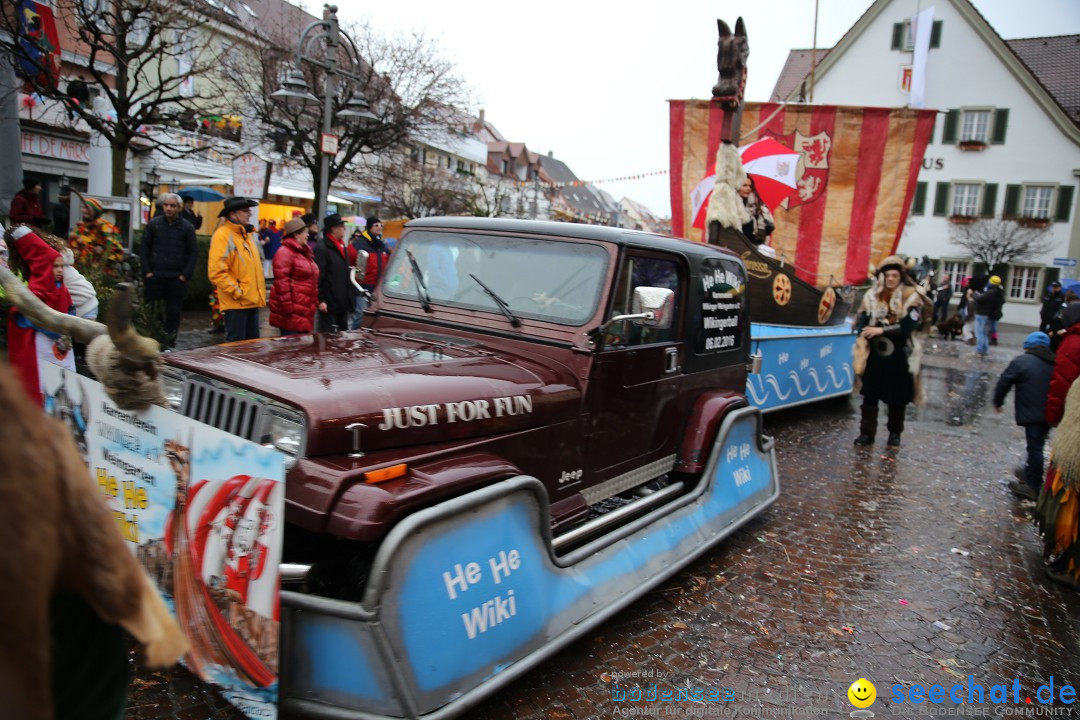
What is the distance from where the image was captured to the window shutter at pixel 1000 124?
30.1 metres

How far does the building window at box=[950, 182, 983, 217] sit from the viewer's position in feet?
103

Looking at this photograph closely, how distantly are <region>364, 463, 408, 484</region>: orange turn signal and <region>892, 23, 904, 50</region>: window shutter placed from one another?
35106 millimetres

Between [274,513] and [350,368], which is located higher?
[350,368]

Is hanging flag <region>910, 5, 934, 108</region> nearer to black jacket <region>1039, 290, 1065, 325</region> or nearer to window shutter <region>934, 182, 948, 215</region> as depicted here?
window shutter <region>934, 182, 948, 215</region>

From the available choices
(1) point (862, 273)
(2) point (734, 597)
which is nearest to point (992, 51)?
(1) point (862, 273)

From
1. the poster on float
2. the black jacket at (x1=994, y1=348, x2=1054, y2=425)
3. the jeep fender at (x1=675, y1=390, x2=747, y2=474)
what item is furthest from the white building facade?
the poster on float

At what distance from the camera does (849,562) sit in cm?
460

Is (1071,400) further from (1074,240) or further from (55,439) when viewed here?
(1074,240)

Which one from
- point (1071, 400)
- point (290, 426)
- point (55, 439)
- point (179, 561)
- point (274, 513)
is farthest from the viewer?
point (1071, 400)

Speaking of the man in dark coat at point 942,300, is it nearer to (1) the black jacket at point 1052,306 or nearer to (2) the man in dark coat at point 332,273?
(1) the black jacket at point 1052,306

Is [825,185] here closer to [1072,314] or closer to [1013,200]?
[1072,314]

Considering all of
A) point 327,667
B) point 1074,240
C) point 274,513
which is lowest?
point 327,667

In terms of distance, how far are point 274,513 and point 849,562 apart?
150 inches

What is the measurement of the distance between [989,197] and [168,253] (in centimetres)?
3370
